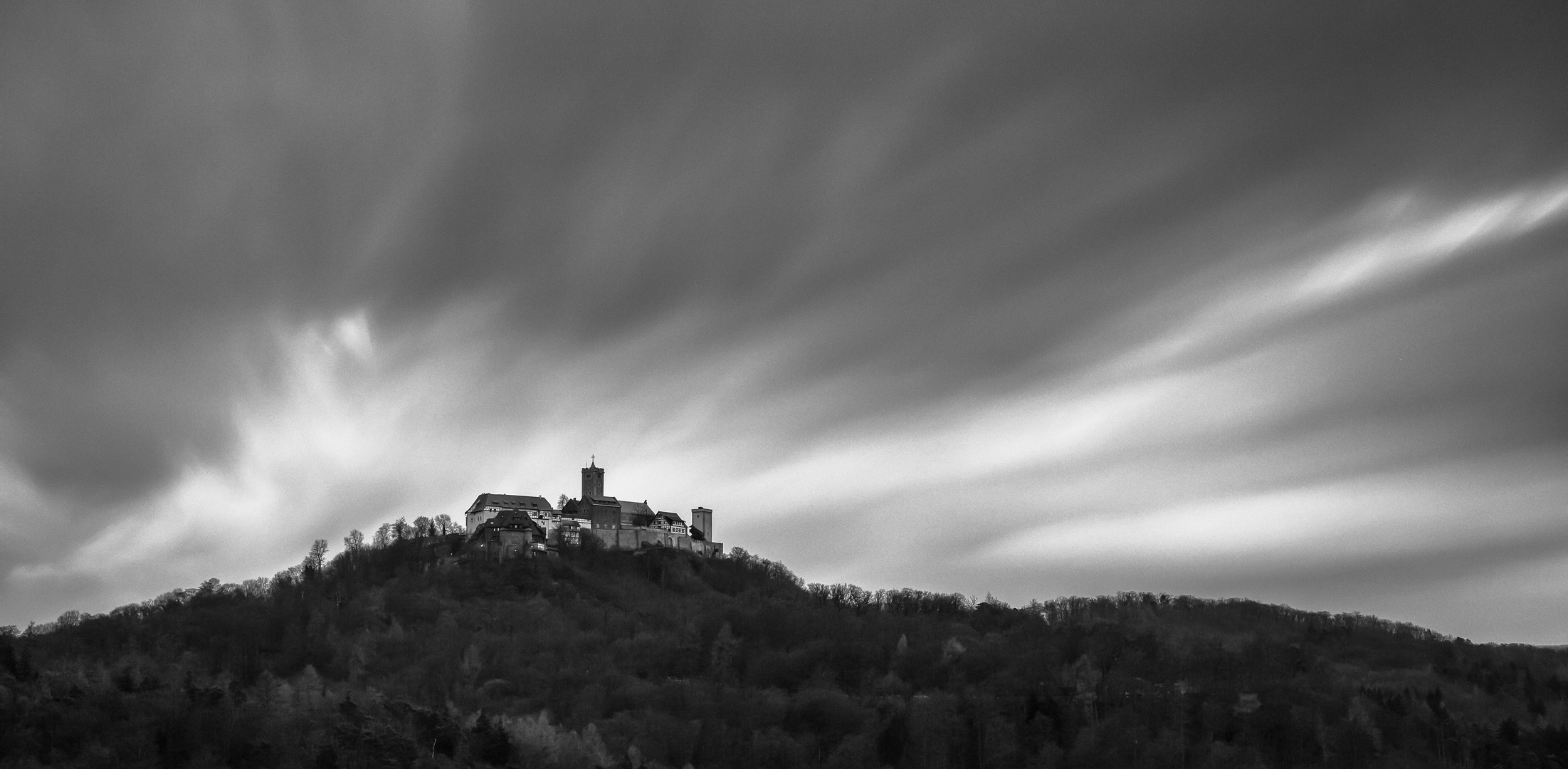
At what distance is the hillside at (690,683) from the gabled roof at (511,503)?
7.21 m

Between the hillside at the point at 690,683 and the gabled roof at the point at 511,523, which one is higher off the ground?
the gabled roof at the point at 511,523

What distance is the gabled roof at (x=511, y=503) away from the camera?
175m

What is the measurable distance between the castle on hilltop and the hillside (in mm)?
2862

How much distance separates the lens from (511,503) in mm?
175750

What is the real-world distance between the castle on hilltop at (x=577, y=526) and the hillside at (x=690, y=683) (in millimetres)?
2862

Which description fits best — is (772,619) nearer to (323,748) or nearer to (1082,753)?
(1082,753)

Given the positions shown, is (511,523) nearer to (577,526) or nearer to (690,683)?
(577,526)

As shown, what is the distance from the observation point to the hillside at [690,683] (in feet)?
391

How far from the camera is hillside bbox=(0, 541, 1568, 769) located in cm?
11919

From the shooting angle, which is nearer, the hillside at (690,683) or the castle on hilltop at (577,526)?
the hillside at (690,683)

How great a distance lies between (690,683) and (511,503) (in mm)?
34551

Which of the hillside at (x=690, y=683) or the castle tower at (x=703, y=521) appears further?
the castle tower at (x=703, y=521)

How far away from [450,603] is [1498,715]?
9476cm

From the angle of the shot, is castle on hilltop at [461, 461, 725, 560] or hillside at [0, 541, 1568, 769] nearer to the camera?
hillside at [0, 541, 1568, 769]
